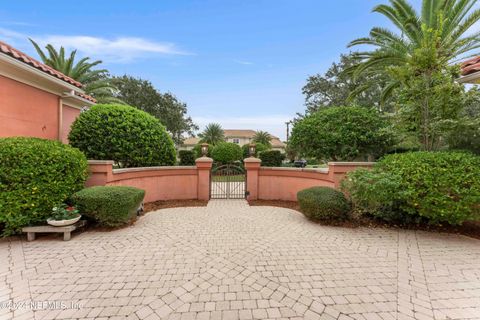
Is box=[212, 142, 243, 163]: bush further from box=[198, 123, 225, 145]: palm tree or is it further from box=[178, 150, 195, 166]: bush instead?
box=[198, 123, 225, 145]: palm tree

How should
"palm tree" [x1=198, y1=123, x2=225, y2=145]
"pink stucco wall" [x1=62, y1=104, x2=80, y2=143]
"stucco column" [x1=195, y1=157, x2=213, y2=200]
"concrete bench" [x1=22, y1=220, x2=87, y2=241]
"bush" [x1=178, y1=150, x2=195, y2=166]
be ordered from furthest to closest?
"palm tree" [x1=198, y1=123, x2=225, y2=145], "bush" [x1=178, y1=150, x2=195, y2=166], "stucco column" [x1=195, y1=157, x2=213, y2=200], "pink stucco wall" [x1=62, y1=104, x2=80, y2=143], "concrete bench" [x1=22, y1=220, x2=87, y2=241]

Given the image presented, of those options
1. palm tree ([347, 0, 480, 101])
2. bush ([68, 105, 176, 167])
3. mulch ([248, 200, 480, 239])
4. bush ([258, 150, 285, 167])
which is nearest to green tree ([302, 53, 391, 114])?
bush ([258, 150, 285, 167])

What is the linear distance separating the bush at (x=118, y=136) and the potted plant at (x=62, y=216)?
2551 mm

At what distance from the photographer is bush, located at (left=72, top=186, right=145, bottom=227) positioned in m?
5.04

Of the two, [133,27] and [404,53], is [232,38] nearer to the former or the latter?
[133,27]

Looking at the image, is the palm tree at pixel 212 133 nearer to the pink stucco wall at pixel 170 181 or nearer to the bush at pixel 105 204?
the pink stucco wall at pixel 170 181

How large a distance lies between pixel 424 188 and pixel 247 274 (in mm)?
4461

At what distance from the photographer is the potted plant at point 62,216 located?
4.55 m

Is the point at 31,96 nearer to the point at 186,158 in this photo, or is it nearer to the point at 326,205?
the point at 186,158

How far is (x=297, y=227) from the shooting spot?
5664 millimetres

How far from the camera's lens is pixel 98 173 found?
6.22 m

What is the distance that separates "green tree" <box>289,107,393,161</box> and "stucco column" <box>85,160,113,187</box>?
817cm

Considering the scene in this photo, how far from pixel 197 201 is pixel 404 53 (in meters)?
9.54

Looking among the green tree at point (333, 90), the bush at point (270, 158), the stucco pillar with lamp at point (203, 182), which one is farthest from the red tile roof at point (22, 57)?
the green tree at point (333, 90)
